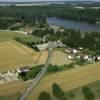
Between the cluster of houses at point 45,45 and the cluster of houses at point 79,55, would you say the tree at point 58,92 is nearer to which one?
the cluster of houses at point 79,55

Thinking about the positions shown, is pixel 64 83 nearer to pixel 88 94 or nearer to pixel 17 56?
pixel 88 94

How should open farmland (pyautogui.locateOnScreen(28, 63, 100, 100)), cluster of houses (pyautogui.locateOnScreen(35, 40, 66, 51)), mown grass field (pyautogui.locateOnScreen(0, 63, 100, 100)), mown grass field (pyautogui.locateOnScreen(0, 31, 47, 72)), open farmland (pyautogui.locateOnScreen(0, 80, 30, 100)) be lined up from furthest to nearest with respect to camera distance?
1. cluster of houses (pyautogui.locateOnScreen(35, 40, 66, 51))
2. mown grass field (pyautogui.locateOnScreen(0, 31, 47, 72))
3. open farmland (pyautogui.locateOnScreen(28, 63, 100, 100))
4. mown grass field (pyautogui.locateOnScreen(0, 63, 100, 100))
5. open farmland (pyautogui.locateOnScreen(0, 80, 30, 100))

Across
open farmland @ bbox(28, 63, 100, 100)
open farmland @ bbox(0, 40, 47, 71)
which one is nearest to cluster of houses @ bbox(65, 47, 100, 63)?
open farmland @ bbox(0, 40, 47, 71)

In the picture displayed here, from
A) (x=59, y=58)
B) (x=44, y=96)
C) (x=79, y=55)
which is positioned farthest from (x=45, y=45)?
(x=44, y=96)

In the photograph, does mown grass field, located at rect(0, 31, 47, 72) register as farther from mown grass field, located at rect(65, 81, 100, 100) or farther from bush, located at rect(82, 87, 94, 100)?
bush, located at rect(82, 87, 94, 100)

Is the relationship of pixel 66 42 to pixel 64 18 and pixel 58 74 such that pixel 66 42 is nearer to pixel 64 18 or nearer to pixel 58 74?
pixel 58 74

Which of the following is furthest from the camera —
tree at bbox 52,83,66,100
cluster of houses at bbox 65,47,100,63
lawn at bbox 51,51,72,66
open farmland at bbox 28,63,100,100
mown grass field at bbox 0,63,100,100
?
cluster of houses at bbox 65,47,100,63
